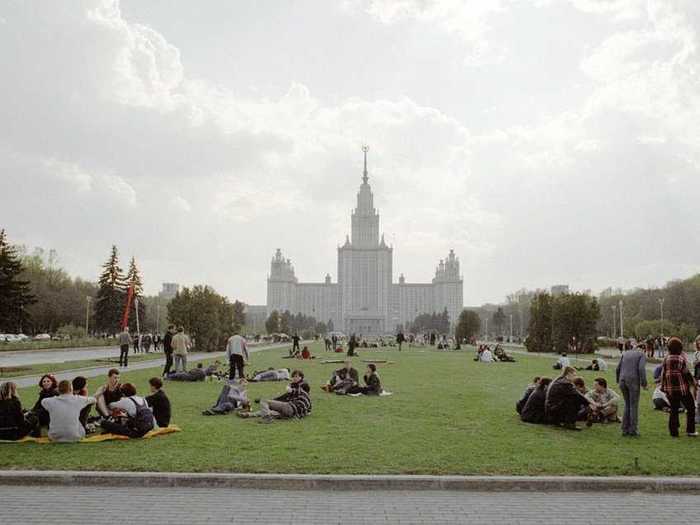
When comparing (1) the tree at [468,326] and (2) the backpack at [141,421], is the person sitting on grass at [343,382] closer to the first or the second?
(2) the backpack at [141,421]

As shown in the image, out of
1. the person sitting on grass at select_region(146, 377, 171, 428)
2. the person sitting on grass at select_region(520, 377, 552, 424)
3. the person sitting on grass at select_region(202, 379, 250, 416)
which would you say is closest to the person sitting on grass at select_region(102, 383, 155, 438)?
the person sitting on grass at select_region(146, 377, 171, 428)

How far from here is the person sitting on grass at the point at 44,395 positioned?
34.7ft

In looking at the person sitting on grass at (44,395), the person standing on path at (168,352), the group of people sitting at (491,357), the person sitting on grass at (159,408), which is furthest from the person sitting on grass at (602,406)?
the group of people sitting at (491,357)

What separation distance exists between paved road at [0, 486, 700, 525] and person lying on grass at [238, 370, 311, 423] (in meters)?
4.74

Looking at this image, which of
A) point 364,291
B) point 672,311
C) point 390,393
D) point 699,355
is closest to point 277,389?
point 390,393

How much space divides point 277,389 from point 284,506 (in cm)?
1142

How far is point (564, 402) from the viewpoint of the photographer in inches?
468

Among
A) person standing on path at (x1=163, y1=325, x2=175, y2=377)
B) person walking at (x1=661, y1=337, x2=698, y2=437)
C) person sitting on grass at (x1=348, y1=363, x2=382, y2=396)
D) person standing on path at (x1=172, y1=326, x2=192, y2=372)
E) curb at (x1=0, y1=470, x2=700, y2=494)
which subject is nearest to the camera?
curb at (x1=0, y1=470, x2=700, y2=494)

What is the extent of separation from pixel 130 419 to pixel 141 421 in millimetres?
182

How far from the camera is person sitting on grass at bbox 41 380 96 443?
9.90m

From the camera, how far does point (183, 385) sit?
1956 centimetres

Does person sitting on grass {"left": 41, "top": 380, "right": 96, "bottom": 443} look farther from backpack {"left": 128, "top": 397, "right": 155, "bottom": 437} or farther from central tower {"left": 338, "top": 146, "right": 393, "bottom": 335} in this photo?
central tower {"left": 338, "top": 146, "right": 393, "bottom": 335}

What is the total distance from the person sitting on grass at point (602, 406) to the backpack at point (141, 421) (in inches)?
328

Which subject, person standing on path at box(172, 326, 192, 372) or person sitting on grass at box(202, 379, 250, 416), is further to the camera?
person standing on path at box(172, 326, 192, 372)
